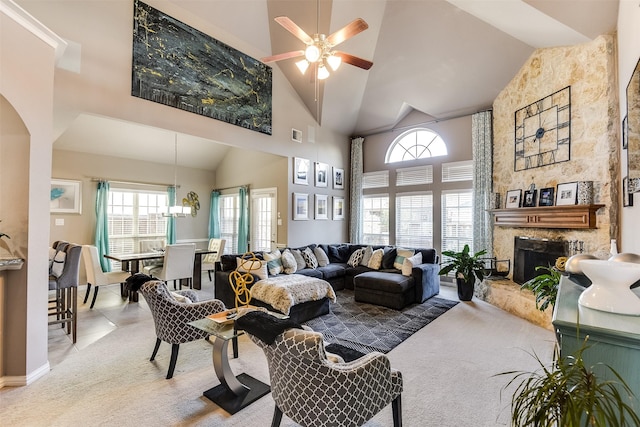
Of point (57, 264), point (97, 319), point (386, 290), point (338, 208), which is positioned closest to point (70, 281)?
point (57, 264)

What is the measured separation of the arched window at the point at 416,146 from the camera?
667 cm

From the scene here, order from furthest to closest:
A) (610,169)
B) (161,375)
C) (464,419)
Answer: (610,169) < (161,375) < (464,419)

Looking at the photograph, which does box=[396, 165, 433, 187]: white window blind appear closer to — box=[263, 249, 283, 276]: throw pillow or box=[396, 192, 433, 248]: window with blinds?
box=[396, 192, 433, 248]: window with blinds

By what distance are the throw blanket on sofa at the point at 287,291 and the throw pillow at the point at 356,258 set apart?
170 cm

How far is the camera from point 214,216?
8.35 metres

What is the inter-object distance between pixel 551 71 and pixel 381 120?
331 centimetres

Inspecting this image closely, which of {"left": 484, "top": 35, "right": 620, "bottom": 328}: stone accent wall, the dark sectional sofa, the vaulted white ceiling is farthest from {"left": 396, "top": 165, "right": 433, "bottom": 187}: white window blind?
the dark sectional sofa

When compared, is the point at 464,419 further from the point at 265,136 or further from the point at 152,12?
the point at 152,12

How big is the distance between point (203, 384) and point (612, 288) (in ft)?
9.20

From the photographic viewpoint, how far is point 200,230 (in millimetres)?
8281

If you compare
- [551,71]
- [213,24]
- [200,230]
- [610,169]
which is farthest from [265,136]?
[610,169]

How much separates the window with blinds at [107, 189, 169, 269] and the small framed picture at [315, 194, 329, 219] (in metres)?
3.41

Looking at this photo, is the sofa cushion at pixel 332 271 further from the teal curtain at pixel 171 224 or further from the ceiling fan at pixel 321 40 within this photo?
the teal curtain at pixel 171 224

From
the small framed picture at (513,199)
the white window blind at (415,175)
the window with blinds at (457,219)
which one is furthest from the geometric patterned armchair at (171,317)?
the white window blind at (415,175)
